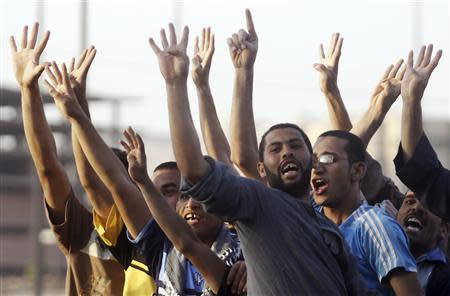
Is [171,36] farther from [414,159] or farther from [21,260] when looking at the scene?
[21,260]

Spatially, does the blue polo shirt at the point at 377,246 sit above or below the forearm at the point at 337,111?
below

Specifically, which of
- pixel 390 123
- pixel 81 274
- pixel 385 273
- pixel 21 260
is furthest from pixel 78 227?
pixel 390 123

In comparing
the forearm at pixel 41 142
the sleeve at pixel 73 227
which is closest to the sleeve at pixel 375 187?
the sleeve at pixel 73 227

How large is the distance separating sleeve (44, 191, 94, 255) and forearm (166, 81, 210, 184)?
65.5 inches

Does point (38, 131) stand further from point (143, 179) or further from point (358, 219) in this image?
point (358, 219)

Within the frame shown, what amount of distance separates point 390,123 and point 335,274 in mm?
29105

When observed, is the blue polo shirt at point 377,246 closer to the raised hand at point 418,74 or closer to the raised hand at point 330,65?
the raised hand at point 418,74

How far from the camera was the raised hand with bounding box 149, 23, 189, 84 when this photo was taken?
18.1 feet

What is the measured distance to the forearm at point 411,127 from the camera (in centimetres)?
614

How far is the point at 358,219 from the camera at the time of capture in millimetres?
5832

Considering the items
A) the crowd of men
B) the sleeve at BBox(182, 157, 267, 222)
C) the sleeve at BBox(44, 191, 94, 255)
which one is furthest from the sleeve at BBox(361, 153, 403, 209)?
the sleeve at BBox(182, 157, 267, 222)

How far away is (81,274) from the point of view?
7008 mm

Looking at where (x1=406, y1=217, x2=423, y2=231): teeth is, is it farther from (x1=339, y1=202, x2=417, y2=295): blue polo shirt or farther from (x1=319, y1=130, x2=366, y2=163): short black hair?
(x1=339, y1=202, x2=417, y2=295): blue polo shirt

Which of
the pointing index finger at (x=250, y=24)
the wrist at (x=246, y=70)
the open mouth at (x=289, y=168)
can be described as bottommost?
the open mouth at (x=289, y=168)
